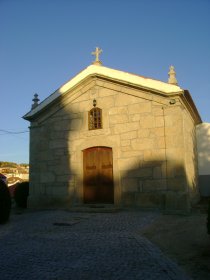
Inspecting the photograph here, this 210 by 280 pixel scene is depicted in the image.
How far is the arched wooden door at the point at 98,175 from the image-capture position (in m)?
11.7

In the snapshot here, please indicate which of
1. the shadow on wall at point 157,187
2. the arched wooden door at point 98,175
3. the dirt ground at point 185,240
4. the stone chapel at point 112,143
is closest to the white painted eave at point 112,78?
the stone chapel at point 112,143

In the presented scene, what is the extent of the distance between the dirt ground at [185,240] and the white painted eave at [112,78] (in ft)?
14.9

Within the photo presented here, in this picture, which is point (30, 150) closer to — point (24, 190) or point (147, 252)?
point (24, 190)

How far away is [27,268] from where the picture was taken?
492 centimetres

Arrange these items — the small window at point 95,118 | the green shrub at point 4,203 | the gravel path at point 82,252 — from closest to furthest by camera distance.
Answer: the gravel path at point 82,252 < the green shrub at point 4,203 < the small window at point 95,118

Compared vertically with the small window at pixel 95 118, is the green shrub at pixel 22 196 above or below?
below

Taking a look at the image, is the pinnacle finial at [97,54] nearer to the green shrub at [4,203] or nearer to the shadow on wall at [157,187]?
the shadow on wall at [157,187]

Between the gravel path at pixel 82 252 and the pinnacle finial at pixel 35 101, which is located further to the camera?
the pinnacle finial at pixel 35 101

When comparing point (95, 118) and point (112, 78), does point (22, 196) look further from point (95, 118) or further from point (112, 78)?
point (112, 78)

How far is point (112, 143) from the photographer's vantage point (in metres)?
11.7

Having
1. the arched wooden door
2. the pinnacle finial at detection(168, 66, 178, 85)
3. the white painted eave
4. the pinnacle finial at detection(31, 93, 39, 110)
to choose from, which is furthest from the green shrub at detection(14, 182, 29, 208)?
the pinnacle finial at detection(168, 66, 178, 85)

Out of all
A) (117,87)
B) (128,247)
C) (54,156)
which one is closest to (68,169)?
(54,156)

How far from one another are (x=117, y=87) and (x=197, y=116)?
5059mm

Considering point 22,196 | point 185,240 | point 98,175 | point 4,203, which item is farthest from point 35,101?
point 185,240
